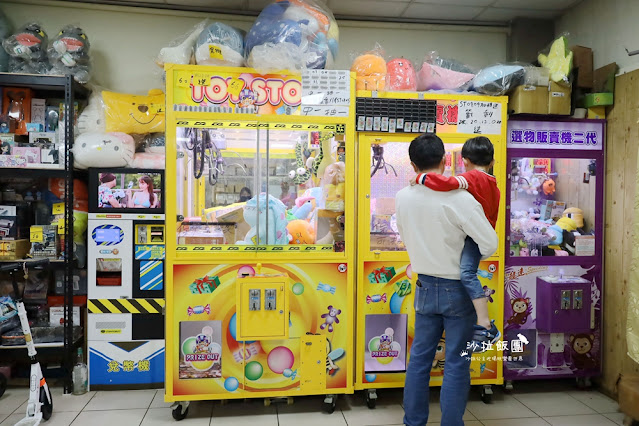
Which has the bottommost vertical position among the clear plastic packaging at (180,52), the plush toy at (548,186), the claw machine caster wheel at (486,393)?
the claw machine caster wheel at (486,393)

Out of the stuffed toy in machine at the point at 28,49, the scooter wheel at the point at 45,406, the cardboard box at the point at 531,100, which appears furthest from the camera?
the stuffed toy in machine at the point at 28,49

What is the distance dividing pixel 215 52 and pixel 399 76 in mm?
1392

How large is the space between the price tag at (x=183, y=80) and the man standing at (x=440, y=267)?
5.23 feet

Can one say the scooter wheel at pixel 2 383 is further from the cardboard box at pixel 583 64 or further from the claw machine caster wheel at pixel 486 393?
the cardboard box at pixel 583 64

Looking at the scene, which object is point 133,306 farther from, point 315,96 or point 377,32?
point 377,32

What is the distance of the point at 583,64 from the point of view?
361cm

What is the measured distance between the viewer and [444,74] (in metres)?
3.48

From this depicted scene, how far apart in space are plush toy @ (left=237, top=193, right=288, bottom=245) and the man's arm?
1338mm

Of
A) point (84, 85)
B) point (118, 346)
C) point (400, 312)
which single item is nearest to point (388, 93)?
point (400, 312)

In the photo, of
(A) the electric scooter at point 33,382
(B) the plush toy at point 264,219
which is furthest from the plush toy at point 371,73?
(A) the electric scooter at point 33,382

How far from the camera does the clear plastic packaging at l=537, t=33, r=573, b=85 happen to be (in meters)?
3.45

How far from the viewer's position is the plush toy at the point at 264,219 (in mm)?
3105

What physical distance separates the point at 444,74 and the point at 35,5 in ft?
11.8

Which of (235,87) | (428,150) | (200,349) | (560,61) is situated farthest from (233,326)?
(560,61)
